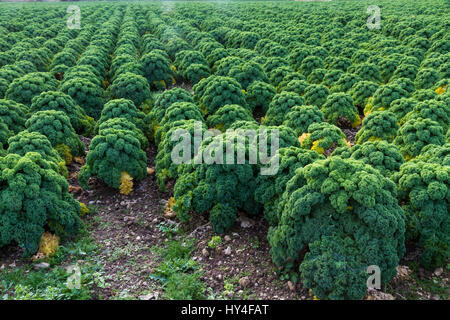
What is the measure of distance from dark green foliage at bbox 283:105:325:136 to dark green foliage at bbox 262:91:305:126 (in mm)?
685

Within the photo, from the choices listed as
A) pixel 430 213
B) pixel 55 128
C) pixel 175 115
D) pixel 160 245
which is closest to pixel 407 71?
pixel 175 115

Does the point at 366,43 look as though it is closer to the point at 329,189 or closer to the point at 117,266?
the point at 329,189

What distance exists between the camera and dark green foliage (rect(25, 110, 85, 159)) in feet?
37.5

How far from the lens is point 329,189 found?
21.9 feet

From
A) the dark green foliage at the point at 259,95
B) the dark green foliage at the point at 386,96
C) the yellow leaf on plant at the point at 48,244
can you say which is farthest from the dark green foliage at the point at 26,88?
the dark green foliage at the point at 386,96

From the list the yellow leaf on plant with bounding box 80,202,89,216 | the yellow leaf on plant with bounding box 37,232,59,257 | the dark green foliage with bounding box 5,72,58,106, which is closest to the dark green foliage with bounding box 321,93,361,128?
the yellow leaf on plant with bounding box 80,202,89,216

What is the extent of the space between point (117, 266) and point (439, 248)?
6635 mm

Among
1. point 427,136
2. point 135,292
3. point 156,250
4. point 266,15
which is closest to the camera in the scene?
point 135,292

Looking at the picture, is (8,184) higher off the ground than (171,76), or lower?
lower

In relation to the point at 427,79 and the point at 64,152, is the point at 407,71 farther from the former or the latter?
the point at 64,152

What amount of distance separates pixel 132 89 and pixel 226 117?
516cm

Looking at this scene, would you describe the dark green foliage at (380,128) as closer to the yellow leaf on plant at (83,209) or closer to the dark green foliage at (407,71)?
the dark green foliage at (407,71)

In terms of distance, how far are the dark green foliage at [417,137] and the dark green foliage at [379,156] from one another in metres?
1.55

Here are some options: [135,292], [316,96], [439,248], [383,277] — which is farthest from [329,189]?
[316,96]
